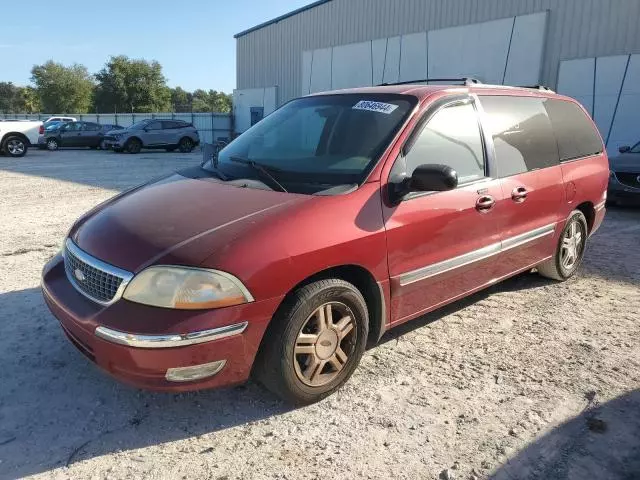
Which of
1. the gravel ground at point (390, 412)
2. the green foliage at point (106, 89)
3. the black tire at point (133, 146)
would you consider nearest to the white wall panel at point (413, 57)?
the black tire at point (133, 146)

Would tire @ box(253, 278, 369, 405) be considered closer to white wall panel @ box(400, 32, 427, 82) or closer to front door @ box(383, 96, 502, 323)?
front door @ box(383, 96, 502, 323)

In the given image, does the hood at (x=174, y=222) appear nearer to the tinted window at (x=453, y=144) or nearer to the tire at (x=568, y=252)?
the tinted window at (x=453, y=144)

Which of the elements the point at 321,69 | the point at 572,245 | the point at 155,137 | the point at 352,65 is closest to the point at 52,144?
the point at 155,137

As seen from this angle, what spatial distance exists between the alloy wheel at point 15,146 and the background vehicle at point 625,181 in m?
18.3

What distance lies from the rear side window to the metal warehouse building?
10809 mm

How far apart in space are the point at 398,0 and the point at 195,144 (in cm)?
1097

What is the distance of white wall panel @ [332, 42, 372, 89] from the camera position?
67.5 feet

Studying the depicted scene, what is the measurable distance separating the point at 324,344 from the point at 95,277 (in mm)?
1234

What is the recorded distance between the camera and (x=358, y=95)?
372cm

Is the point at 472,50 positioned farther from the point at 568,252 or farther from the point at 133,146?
the point at 133,146

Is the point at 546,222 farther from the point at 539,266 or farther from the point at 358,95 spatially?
the point at 358,95

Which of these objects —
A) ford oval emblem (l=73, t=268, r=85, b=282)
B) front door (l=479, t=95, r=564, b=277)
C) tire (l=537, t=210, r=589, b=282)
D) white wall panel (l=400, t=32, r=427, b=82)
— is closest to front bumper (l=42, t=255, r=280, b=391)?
ford oval emblem (l=73, t=268, r=85, b=282)

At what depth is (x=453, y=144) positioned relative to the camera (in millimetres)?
3498

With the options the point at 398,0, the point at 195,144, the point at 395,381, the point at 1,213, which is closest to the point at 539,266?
the point at 395,381
